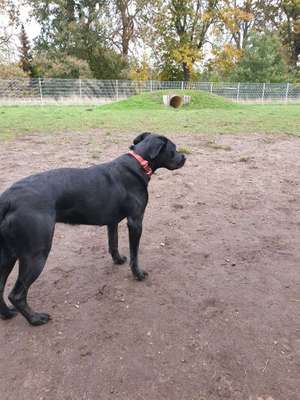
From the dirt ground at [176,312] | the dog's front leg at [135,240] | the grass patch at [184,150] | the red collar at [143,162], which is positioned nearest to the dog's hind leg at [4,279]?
the dirt ground at [176,312]

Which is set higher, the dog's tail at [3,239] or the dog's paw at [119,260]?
the dog's tail at [3,239]

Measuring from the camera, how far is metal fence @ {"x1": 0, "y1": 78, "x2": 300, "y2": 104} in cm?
2481

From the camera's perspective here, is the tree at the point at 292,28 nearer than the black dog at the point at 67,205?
No

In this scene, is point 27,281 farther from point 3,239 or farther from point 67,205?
point 67,205

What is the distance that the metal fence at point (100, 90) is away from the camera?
24812mm

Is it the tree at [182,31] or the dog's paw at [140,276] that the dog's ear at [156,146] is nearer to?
the dog's paw at [140,276]

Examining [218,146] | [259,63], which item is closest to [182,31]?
[259,63]

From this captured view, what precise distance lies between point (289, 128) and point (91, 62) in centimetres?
2863

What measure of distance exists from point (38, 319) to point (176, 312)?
1.09m

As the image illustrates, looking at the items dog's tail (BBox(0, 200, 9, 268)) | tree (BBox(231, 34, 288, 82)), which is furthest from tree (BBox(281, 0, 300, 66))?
dog's tail (BBox(0, 200, 9, 268))

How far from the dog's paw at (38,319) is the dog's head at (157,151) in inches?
65.8

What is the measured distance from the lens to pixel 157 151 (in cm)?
344

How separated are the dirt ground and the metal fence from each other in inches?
841

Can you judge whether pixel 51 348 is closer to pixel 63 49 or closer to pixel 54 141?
pixel 54 141
